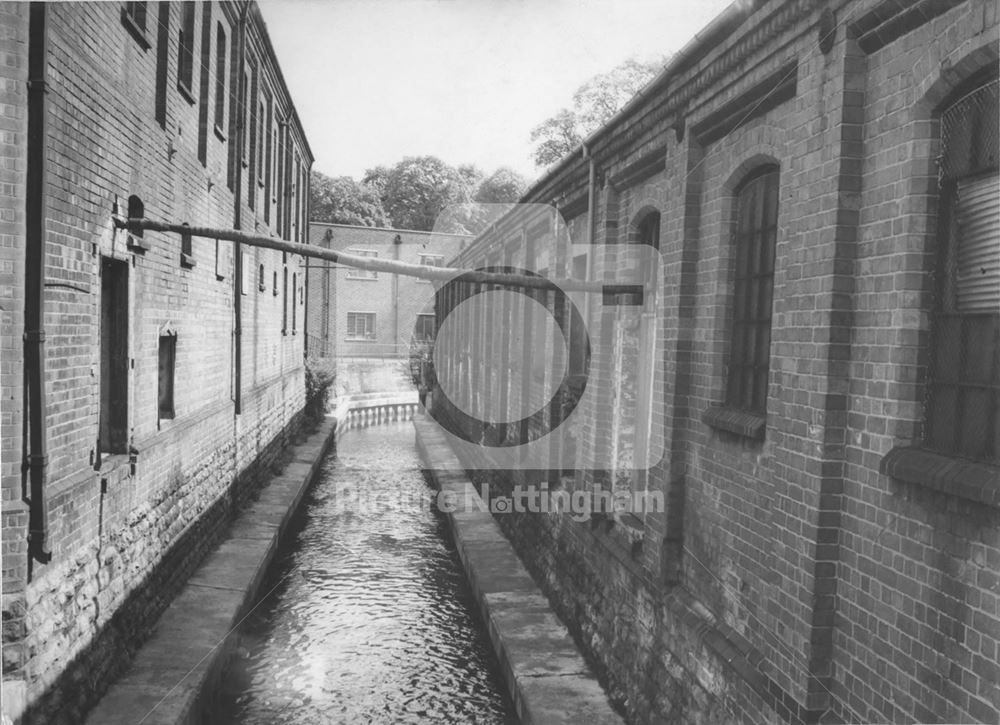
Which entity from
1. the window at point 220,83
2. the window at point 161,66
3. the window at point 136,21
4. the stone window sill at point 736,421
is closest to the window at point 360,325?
the window at point 220,83

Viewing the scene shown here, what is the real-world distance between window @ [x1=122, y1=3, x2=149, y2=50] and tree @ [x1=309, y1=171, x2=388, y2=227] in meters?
45.1

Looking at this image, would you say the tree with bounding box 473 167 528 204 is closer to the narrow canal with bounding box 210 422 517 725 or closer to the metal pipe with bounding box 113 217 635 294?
the narrow canal with bounding box 210 422 517 725

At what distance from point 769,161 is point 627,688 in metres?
4.06

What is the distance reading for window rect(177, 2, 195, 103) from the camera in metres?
8.77

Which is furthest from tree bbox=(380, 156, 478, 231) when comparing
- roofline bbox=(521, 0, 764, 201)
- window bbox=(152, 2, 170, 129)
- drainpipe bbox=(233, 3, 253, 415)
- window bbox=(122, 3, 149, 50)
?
roofline bbox=(521, 0, 764, 201)

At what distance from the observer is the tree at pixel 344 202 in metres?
52.1

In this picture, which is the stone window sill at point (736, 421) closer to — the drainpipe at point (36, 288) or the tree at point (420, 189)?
the drainpipe at point (36, 288)

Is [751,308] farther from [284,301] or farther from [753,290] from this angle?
[284,301]

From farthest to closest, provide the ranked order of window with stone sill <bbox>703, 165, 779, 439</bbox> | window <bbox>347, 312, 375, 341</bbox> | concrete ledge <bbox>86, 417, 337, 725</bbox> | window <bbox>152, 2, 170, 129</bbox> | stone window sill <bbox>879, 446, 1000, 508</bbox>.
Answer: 1. window <bbox>347, 312, 375, 341</bbox>
2. window <bbox>152, 2, 170, 129</bbox>
3. concrete ledge <bbox>86, 417, 337, 725</bbox>
4. window with stone sill <bbox>703, 165, 779, 439</bbox>
5. stone window sill <bbox>879, 446, 1000, 508</bbox>

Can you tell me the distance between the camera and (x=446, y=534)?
13.5 meters

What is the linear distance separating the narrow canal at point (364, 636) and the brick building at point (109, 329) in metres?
1.18

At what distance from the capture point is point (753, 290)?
5.00m

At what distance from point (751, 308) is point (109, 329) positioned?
5.24 m

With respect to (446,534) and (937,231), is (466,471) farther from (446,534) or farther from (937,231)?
(937,231)
